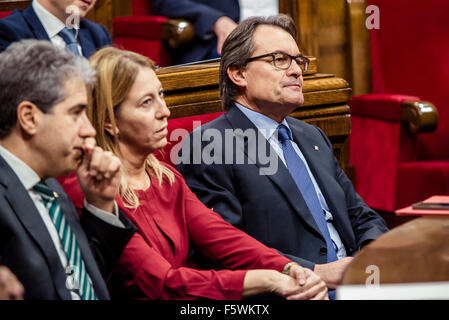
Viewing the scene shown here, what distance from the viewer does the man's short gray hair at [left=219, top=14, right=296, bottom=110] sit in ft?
6.59

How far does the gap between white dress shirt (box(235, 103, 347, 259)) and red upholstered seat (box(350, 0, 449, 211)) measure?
111cm

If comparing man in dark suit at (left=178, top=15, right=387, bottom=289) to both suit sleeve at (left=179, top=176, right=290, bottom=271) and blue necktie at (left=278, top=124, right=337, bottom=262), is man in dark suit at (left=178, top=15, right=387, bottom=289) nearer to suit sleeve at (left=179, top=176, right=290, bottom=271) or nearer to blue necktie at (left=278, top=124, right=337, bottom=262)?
blue necktie at (left=278, top=124, right=337, bottom=262)

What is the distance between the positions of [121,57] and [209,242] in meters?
0.43

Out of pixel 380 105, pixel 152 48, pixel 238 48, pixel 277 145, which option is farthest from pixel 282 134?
pixel 152 48

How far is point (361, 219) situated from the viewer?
2.00 meters

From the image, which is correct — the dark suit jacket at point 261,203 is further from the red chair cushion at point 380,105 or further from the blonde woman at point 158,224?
the red chair cushion at point 380,105

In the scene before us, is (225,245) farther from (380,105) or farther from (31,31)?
(380,105)

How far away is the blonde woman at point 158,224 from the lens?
1.42 meters

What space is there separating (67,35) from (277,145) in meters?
0.69

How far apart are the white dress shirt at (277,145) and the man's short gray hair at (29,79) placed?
78cm

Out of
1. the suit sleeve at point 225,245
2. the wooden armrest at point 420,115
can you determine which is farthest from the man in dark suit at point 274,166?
the wooden armrest at point 420,115

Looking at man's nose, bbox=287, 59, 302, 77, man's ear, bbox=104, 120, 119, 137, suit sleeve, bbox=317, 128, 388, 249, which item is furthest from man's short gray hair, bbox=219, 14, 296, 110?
man's ear, bbox=104, 120, 119, 137

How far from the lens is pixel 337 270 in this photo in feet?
5.64
